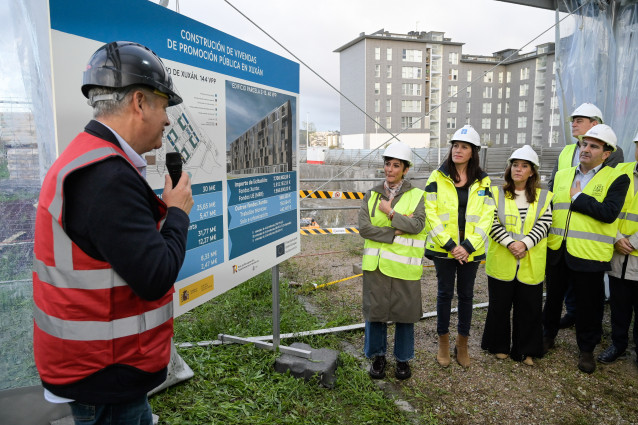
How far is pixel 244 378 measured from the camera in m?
3.34

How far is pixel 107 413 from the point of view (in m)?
1.41

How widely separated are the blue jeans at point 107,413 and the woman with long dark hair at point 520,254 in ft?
11.0

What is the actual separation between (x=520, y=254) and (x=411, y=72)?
5391cm

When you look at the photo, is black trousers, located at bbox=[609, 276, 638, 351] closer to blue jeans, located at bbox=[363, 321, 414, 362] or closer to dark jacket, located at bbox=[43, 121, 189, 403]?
blue jeans, located at bbox=[363, 321, 414, 362]

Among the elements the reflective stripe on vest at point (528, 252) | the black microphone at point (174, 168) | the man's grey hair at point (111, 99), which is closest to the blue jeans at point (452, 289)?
the reflective stripe on vest at point (528, 252)

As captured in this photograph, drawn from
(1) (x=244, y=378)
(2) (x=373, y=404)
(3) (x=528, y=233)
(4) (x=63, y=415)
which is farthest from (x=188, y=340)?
(3) (x=528, y=233)

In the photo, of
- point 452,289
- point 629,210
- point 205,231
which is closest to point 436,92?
point 629,210

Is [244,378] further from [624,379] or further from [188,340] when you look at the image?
[624,379]

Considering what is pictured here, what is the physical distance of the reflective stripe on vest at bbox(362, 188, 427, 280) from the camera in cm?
355

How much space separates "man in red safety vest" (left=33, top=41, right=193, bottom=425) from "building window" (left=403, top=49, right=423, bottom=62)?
55237mm

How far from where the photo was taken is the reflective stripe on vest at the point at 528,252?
3871 millimetres

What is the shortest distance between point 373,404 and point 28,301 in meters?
2.44

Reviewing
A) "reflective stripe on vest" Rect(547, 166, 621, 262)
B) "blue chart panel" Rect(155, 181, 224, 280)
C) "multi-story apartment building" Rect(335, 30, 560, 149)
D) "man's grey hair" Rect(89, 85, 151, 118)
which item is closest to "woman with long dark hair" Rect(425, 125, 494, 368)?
"reflective stripe on vest" Rect(547, 166, 621, 262)

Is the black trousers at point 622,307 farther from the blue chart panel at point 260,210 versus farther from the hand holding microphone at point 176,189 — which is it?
the hand holding microphone at point 176,189
